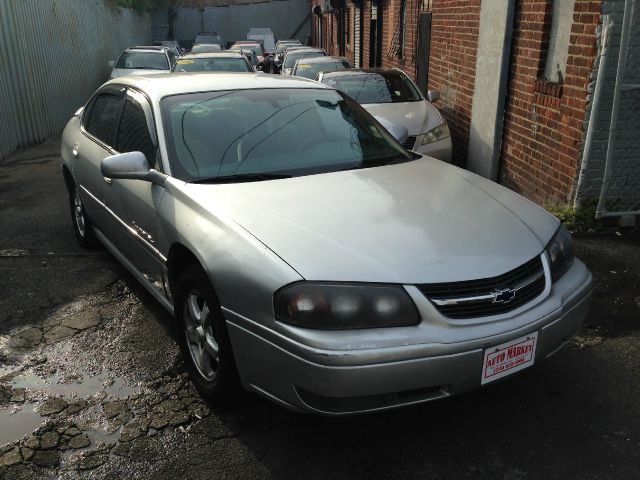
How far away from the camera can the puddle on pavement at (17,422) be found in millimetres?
→ 2947

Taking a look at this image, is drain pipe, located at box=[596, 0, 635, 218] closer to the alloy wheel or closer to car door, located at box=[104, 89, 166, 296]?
car door, located at box=[104, 89, 166, 296]

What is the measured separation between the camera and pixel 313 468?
2656 mm

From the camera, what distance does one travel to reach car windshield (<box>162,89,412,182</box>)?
3.48 meters

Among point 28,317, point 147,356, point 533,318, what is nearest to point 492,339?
point 533,318

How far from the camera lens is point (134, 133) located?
13.0ft

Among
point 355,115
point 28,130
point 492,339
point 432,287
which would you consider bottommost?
point 28,130

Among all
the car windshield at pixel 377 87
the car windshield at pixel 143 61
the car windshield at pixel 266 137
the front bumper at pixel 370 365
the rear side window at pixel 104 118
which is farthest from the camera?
the car windshield at pixel 143 61

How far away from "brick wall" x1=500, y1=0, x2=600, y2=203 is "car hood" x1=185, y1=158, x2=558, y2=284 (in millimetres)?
2271

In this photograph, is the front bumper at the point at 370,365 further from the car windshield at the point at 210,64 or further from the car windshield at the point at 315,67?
the car windshield at the point at 210,64

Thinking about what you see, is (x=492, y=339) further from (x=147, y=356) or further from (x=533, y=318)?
(x=147, y=356)

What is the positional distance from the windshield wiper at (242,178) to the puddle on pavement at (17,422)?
1437 millimetres

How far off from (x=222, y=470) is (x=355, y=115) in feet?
8.16

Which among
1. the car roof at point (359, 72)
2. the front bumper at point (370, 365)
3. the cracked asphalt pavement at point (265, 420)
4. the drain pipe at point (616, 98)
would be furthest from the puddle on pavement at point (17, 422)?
the car roof at point (359, 72)

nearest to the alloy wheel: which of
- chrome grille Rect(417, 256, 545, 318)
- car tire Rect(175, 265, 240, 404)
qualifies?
car tire Rect(175, 265, 240, 404)
